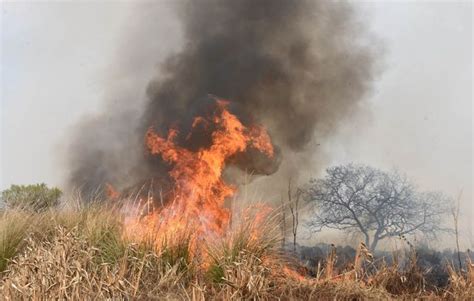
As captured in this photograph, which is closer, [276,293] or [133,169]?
[276,293]

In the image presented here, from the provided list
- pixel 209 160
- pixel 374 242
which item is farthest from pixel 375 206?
pixel 209 160

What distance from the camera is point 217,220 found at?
1020cm

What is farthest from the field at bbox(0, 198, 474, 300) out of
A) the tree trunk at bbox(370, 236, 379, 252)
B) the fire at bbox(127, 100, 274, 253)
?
the tree trunk at bbox(370, 236, 379, 252)

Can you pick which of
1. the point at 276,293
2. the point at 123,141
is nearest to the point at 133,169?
the point at 123,141

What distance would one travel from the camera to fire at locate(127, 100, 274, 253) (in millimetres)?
10294

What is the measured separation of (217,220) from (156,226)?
4.23 m

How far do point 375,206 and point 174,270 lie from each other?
15241 millimetres

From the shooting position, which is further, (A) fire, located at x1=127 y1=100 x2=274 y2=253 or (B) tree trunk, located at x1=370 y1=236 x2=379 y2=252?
(B) tree trunk, located at x1=370 y1=236 x2=379 y2=252

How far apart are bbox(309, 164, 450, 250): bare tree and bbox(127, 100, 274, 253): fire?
15.2 feet

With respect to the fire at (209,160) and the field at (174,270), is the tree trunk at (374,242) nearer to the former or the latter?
the fire at (209,160)

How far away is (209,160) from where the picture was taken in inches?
529

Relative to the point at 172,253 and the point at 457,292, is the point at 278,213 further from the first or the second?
the point at 457,292

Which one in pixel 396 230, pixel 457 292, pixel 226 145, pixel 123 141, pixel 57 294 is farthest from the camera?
pixel 123 141

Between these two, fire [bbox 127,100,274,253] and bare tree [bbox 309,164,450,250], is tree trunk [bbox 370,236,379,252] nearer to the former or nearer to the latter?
bare tree [bbox 309,164,450,250]
